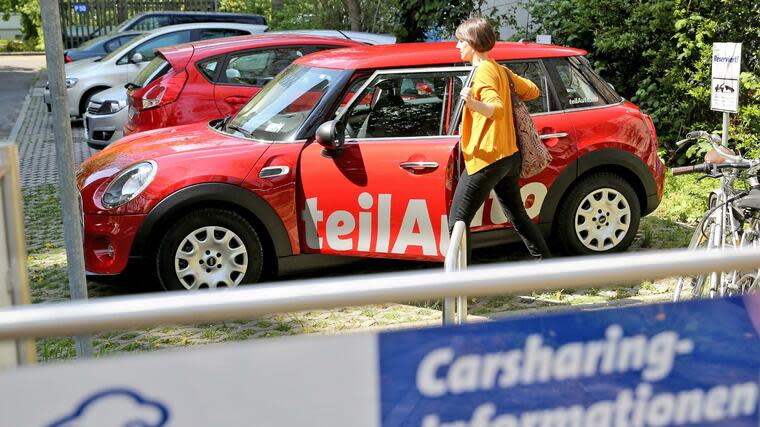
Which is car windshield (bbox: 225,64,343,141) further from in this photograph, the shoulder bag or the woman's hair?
the shoulder bag

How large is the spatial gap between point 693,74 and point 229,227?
243 inches

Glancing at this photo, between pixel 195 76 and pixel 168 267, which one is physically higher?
pixel 195 76

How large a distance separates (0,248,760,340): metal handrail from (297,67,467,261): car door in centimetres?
423

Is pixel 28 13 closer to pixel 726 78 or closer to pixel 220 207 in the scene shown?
pixel 726 78

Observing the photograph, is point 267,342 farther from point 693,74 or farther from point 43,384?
point 693,74

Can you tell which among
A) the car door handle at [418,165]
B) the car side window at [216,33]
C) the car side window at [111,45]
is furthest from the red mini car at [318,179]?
the car side window at [111,45]

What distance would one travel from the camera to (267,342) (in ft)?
5.63

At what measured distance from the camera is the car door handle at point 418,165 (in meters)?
6.04

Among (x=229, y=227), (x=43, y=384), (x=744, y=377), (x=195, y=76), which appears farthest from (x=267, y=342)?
(x=195, y=76)

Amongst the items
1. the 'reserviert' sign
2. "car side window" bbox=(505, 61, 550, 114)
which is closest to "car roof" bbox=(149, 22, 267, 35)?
the 'reserviert' sign

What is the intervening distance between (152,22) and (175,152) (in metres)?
16.4

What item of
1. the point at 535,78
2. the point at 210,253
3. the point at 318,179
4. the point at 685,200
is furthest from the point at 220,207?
the point at 685,200

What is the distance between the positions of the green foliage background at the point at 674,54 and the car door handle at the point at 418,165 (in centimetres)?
421

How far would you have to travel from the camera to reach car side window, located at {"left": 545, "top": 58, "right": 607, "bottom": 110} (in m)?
6.79
